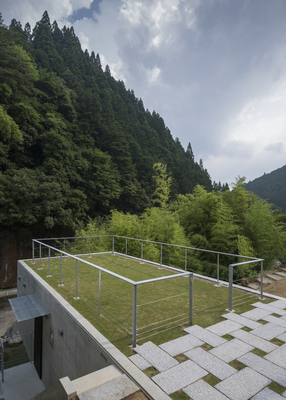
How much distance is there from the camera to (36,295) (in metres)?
5.25

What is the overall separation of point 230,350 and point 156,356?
814mm

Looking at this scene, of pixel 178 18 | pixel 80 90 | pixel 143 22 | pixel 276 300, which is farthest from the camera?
pixel 80 90

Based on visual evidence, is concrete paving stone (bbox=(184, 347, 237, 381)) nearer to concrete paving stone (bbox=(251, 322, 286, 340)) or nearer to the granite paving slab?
the granite paving slab

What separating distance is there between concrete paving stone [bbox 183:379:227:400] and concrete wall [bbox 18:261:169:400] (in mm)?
225

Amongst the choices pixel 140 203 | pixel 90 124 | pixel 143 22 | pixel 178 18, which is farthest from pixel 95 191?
pixel 178 18

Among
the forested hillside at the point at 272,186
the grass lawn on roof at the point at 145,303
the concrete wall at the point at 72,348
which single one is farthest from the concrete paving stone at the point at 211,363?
the forested hillside at the point at 272,186

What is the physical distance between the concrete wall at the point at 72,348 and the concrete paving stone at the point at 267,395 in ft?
2.41

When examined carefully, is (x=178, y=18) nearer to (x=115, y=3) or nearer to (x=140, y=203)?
(x=115, y=3)

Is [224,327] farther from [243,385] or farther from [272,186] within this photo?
[272,186]

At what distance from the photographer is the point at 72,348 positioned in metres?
3.36

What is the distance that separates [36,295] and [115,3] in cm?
1335

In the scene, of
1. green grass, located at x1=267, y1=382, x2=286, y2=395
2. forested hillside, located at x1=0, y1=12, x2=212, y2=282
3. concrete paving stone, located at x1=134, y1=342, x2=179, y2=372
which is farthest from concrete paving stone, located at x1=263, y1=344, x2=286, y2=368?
forested hillside, located at x1=0, y1=12, x2=212, y2=282

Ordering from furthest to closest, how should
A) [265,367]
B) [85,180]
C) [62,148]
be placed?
[85,180], [62,148], [265,367]

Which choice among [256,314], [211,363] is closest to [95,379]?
[211,363]
